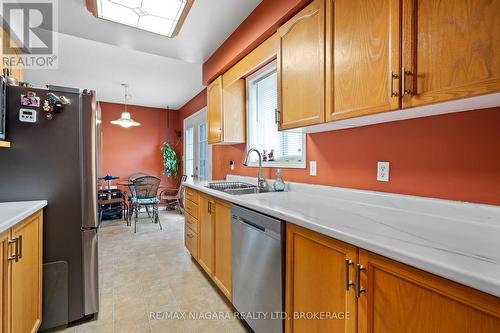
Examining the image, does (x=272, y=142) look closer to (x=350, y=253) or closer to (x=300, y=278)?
(x=300, y=278)

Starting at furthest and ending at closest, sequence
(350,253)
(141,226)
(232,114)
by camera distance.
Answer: (141,226) < (232,114) < (350,253)

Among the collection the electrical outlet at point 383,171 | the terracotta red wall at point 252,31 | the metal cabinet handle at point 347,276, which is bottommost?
the metal cabinet handle at point 347,276

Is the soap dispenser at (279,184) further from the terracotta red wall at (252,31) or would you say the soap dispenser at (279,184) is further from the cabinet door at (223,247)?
the terracotta red wall at (252,31)

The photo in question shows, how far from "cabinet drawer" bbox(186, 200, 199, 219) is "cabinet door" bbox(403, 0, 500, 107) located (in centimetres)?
209

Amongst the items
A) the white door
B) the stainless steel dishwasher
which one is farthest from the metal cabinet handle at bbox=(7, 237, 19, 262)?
the white door

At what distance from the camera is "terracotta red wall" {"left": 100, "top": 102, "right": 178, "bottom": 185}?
5477 mm

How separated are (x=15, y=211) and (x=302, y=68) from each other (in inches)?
73.9

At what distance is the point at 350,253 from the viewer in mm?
912

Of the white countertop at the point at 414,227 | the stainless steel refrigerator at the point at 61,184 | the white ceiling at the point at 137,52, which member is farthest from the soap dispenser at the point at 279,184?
the white ceiling at the point at 137,52

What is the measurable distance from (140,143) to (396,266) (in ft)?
19.7

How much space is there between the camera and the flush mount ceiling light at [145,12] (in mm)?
1853

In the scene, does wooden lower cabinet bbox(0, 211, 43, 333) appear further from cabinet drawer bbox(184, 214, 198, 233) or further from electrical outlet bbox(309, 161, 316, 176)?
electrical outlet bbox(309, 161, 316, 176)

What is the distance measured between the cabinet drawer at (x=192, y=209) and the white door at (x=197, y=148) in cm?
135

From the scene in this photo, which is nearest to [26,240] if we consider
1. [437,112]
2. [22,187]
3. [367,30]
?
[22,187]
